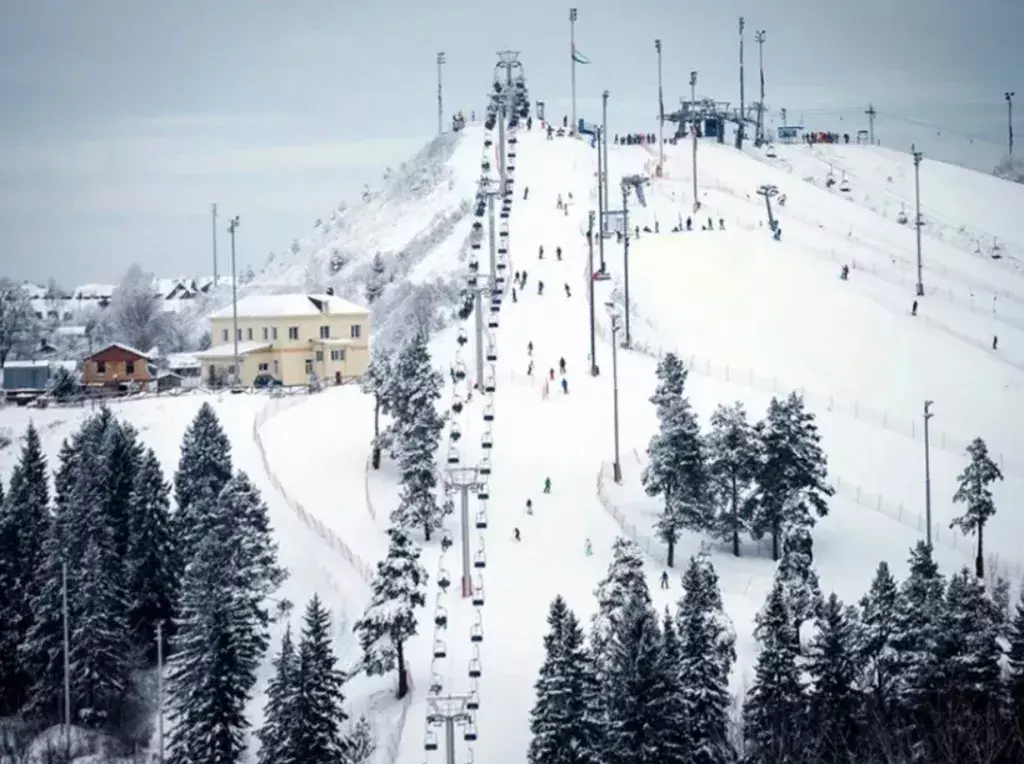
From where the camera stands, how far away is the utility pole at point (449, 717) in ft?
94.9

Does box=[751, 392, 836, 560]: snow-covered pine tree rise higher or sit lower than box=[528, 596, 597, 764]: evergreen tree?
higher

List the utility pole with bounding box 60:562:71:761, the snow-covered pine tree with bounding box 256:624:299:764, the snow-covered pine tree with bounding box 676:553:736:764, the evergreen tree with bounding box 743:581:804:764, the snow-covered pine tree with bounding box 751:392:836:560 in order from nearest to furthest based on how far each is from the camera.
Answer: the evergreen tree with bounding box 743:581:804:764, the snow-covered pine tree with bounding box 676:553:736:764, the snow-covered pine tree with bounding box 256:624:299:764, the utility pole with bounding box 60:562:71:761, the snow-covered pine tree with bounding box 751:392:836:560

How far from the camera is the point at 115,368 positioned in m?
65.9

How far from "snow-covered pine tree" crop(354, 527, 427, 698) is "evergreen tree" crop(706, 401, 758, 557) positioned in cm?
924

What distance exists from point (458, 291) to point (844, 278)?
46.7 ft

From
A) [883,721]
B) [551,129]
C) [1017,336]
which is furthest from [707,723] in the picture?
[551,129]

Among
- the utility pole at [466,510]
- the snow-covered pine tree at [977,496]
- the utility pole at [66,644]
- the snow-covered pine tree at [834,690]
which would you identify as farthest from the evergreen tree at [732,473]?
the utility pole at [66,644]

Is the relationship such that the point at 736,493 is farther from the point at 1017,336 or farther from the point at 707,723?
the point at 1017,336

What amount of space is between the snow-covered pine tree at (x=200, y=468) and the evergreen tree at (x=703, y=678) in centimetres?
1286

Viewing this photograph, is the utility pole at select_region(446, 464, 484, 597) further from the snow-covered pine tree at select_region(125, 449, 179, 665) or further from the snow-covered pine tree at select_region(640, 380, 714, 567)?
the snow-covered pine tree at select_region(125, 449, 179, 665)

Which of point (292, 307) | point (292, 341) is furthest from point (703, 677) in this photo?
point (292, 307)

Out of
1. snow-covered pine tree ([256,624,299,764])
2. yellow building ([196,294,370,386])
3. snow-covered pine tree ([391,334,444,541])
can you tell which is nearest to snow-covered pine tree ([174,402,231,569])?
snow-covered pine tree ([391,334,444,541])

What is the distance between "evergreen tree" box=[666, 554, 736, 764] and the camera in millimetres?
29688

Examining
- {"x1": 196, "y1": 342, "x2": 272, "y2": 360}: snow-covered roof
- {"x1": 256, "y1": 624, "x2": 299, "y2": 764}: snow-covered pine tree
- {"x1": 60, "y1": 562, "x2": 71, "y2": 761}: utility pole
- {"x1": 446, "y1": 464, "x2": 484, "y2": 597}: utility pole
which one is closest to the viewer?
{"x1": 256, "y1": 624, "x2": 299, "y2": 764}: snow-covered pine tree
